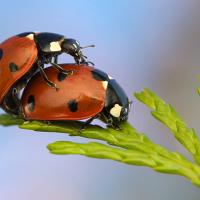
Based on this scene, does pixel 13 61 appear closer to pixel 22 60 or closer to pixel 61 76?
pixel 22 60

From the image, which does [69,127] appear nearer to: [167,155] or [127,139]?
[127,139]

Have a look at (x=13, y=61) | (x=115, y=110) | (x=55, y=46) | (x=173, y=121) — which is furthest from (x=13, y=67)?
(x=173, y=121)

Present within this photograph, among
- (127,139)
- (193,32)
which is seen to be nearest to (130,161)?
(127,139)

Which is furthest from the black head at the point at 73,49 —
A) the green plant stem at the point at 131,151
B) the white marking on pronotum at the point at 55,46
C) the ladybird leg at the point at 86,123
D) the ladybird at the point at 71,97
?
the green plant stem at the point at 131,151

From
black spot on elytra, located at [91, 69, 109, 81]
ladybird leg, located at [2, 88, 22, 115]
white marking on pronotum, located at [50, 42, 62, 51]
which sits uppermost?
white marking on pronotum, located at [50, 42, 62, 51]

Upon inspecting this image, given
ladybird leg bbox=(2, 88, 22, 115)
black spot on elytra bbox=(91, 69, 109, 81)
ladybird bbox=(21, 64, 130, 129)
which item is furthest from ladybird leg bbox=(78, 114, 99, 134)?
ladybird leg bbox=(2, 88, 22, 115)

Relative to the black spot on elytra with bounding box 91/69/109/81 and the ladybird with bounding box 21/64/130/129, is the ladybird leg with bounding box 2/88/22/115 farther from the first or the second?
the black spot on elytra with bounding box 91/69/109/81
